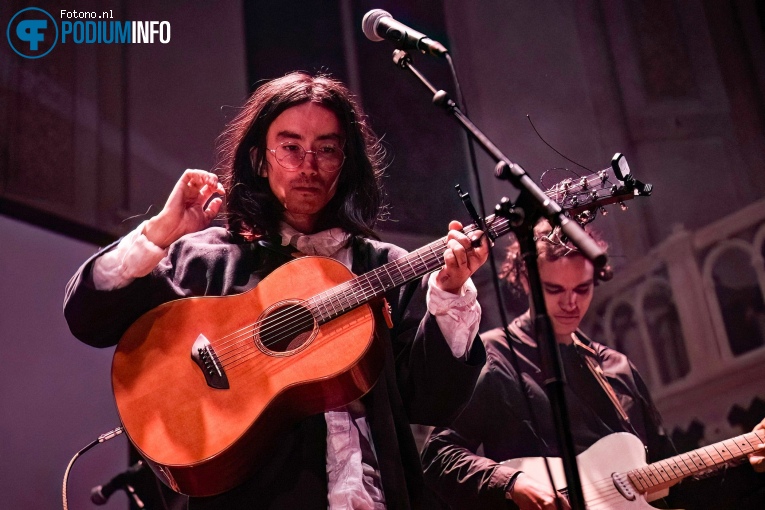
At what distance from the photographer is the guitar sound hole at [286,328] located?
7.59ft

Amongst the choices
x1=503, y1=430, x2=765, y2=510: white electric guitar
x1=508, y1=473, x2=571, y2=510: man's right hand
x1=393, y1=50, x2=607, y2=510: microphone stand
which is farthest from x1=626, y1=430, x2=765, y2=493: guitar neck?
x1=393, y1=50, x2=607, y2=510: microphone stand

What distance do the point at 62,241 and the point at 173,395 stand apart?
1040mm

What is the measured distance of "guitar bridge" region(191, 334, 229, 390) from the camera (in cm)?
224

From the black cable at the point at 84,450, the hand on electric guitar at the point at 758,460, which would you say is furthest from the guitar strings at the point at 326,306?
the hand on electric guitar at the point at 758,460

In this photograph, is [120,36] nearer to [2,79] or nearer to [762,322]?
[2,79]

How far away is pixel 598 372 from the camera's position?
2.95 m

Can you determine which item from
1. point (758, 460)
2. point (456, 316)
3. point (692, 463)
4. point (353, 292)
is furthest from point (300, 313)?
point (758, 460)

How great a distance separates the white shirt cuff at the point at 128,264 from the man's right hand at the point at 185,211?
36 millimetres

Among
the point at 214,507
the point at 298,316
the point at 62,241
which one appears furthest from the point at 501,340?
the point at 62,241

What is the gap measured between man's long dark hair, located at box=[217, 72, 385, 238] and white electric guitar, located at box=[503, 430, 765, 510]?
3.40 ft

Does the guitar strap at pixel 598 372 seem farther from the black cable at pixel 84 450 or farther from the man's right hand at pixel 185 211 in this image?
the black cable at pixel 84 450

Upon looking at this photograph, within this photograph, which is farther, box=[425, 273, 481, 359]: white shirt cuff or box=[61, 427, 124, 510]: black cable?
box=[61, 427, 124, 510]: black cable

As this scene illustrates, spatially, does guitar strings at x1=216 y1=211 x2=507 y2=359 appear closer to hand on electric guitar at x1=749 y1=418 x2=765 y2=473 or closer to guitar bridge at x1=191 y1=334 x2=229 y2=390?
guitar bridge at x1=191 y1=334 x2=229 y2=390

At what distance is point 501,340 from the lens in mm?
2953
